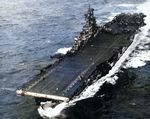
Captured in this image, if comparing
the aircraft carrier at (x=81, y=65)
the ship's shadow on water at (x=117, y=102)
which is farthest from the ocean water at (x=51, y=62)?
the aircraft carrier at (x=81, y=65)

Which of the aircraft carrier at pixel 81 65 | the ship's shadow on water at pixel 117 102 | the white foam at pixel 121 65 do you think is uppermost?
the aircraft carrier at pixel 81 65

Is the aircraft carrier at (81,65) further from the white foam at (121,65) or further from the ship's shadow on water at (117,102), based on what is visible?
the ship's shadow on water at (117,102)

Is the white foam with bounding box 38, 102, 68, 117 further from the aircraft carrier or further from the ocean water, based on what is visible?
the aircraft carrier

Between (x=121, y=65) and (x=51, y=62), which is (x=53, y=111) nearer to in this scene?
(x=121, y=65)

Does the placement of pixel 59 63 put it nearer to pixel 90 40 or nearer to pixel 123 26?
pixel 90 40

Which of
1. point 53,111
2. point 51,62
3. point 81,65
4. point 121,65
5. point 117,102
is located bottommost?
point 117,102

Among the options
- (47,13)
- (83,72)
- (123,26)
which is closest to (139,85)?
(83,72)

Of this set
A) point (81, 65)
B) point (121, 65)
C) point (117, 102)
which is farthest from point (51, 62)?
point (117, 102)
